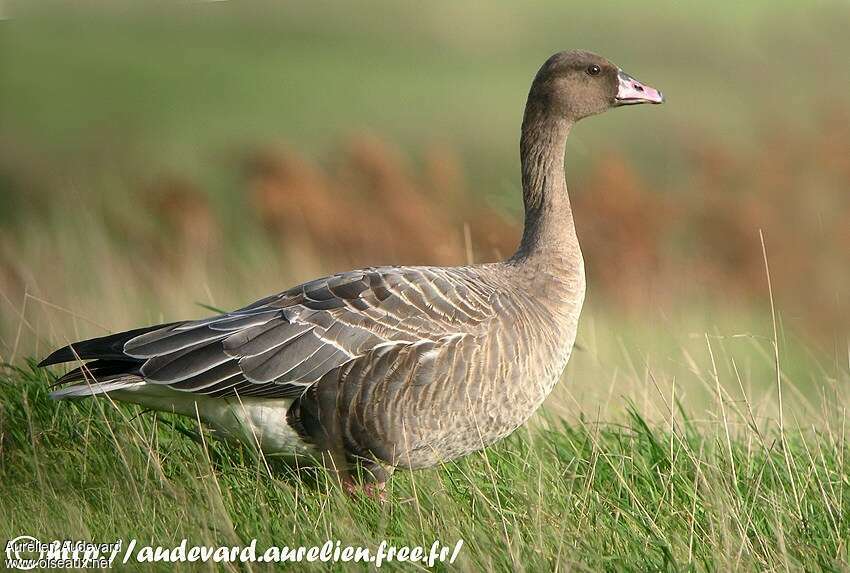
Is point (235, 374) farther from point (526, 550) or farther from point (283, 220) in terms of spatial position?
point (283, 220)

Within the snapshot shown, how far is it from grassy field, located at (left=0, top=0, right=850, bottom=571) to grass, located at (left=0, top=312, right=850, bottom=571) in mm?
19

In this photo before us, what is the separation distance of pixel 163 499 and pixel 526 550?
1417 mm

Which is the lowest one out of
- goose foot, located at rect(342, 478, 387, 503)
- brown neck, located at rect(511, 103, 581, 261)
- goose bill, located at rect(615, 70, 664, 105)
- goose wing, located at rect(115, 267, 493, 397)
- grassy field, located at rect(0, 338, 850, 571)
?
goose foot, located at rect(342, 478, 387, 503)

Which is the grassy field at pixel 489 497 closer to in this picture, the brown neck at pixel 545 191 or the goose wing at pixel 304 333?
the goose wing at pixel 304 333

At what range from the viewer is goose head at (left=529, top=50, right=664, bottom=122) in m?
5.77

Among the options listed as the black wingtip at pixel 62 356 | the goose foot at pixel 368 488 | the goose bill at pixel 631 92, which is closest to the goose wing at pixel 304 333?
the black wingtip at pixel 62 356

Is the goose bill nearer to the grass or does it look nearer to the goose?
the goose

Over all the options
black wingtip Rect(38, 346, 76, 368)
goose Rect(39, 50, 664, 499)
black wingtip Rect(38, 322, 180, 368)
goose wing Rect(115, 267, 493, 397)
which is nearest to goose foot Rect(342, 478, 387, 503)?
goose Rect(39, 50, 664, 499)

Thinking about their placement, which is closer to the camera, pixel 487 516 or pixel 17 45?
pixel 487 516

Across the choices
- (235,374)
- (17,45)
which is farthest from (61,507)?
(17,45)

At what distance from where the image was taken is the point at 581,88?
19.0ft

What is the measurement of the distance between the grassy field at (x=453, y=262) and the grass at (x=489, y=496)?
2 cm

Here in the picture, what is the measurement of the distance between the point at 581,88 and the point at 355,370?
85.4 inches

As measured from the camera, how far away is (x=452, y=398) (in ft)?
15.5
